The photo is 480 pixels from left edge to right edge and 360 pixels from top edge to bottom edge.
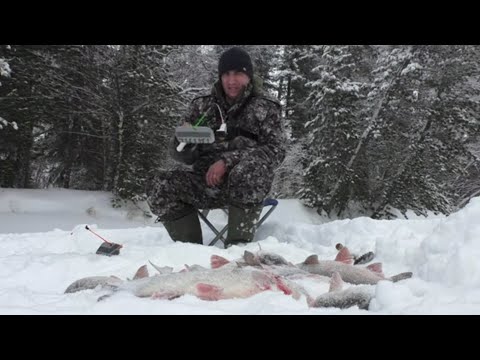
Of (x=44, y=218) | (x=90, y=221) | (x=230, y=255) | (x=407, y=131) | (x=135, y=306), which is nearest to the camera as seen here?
(x=135, y=306)

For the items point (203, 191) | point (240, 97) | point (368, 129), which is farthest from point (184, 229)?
point (368, 129)

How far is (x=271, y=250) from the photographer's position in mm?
3195

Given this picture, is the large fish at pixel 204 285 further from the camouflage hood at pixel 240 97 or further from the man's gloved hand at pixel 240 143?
the camouflage hood at pixel 240 97

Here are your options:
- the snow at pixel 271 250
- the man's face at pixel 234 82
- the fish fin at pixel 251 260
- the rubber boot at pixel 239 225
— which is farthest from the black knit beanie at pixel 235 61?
the fish fin at pixel 251 260

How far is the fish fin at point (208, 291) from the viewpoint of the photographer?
186cm

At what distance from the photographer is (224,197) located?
12.7 ft

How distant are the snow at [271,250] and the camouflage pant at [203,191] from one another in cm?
40

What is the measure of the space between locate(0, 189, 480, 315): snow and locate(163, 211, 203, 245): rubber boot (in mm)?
267

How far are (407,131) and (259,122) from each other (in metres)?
10.9

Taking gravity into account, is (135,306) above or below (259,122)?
below
